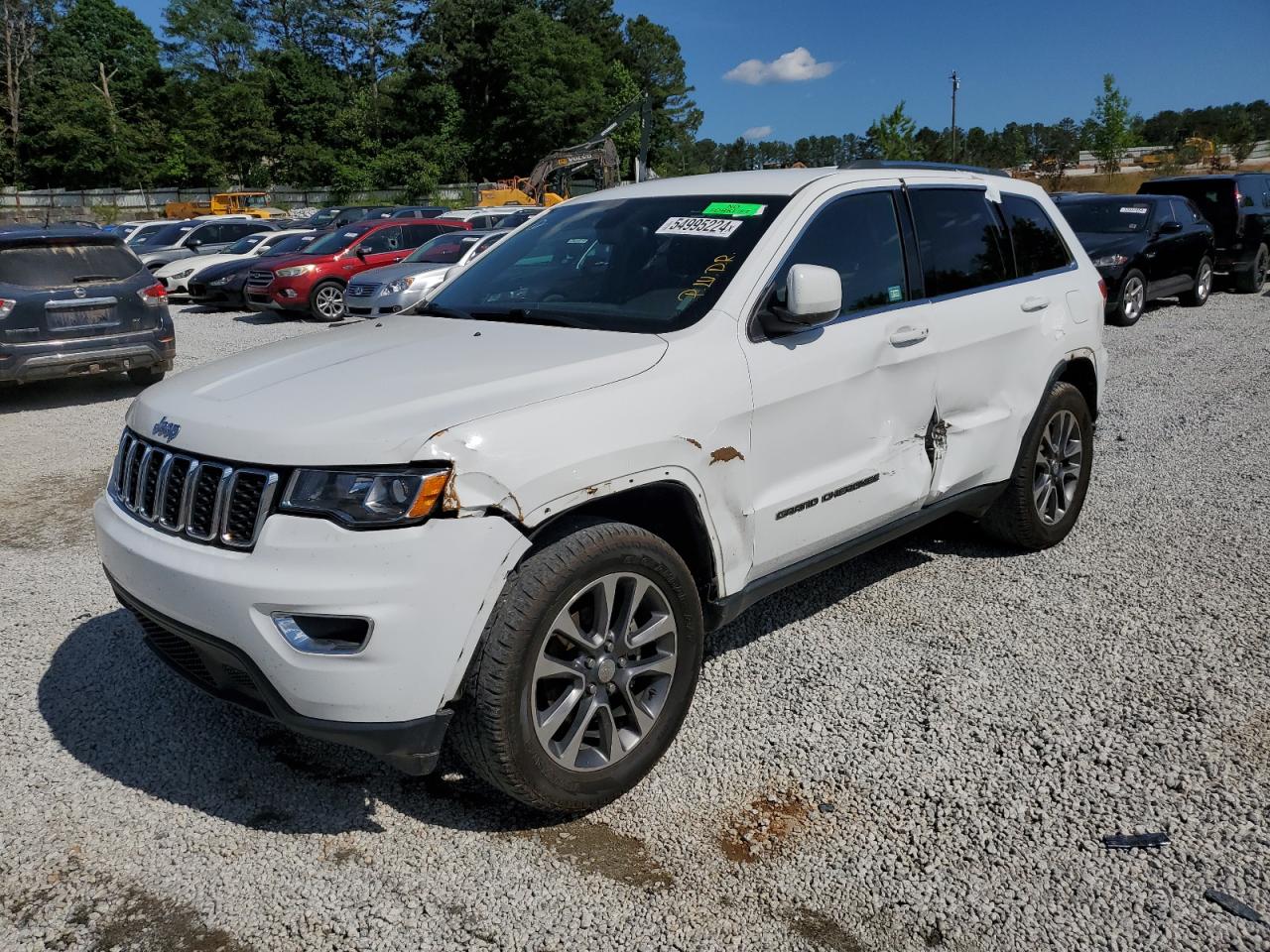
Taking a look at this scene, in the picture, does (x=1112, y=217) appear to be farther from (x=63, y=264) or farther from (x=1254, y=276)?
(x=63, y=264)

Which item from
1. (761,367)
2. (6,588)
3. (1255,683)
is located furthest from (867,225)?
(6,588)

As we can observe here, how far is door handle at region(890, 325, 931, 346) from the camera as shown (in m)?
3.73

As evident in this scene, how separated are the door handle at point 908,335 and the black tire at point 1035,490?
103 cm

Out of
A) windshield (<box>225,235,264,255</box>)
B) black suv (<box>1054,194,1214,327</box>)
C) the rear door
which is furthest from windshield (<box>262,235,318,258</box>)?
the rear door

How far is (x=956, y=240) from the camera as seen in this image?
4.25 metres

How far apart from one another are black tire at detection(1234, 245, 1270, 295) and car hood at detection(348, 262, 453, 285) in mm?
12751

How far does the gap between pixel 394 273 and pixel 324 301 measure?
2.00m

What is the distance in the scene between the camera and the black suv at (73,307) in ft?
29.0

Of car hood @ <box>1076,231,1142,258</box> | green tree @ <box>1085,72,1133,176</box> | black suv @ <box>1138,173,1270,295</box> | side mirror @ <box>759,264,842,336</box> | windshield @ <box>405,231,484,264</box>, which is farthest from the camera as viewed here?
green tree @ <box>1085,72,1133,176</box>

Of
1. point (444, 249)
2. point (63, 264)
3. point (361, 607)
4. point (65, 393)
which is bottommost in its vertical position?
point (361, 607)

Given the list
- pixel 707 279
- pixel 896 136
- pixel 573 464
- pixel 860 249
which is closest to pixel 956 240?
pixel 860 249

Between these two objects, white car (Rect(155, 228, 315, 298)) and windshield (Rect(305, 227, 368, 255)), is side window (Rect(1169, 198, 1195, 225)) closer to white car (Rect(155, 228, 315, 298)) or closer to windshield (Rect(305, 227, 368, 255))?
windshield (Rect(305, 227, 368, 255))

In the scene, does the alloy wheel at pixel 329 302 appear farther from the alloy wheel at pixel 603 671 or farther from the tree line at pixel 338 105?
the tree line at pixel 338 105

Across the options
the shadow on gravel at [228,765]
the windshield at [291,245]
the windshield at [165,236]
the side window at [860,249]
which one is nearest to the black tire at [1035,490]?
the side window at [860,249]
